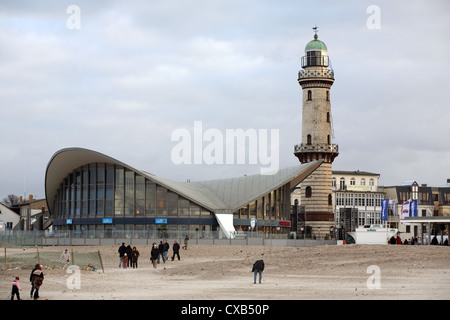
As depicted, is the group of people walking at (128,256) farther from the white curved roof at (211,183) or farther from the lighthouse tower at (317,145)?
the lighthouse tower at (317,145)

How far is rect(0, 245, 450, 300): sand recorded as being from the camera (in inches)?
1116

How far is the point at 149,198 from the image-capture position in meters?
76.4

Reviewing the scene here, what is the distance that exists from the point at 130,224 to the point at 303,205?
24473 millimetres

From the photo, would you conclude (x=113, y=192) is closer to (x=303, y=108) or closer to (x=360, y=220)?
(x=303, y=108)

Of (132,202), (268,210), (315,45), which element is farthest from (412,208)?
(315,45)

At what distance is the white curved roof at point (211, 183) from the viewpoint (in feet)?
250

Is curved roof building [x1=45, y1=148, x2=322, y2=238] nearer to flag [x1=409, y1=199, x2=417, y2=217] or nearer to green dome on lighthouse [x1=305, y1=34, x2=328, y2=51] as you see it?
flag [x1=409, y1=199, x2=417, y2=217]

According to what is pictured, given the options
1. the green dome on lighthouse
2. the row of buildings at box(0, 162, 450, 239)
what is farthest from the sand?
the green dome on lighthouse

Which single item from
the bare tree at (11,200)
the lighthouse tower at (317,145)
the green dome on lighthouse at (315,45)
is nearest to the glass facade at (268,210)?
the lighthouse tower at (317,145)

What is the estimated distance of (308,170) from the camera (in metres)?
84.4

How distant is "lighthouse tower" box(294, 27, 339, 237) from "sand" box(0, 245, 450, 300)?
38.2 m

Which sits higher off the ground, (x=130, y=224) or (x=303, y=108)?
(x=303, y=108)
